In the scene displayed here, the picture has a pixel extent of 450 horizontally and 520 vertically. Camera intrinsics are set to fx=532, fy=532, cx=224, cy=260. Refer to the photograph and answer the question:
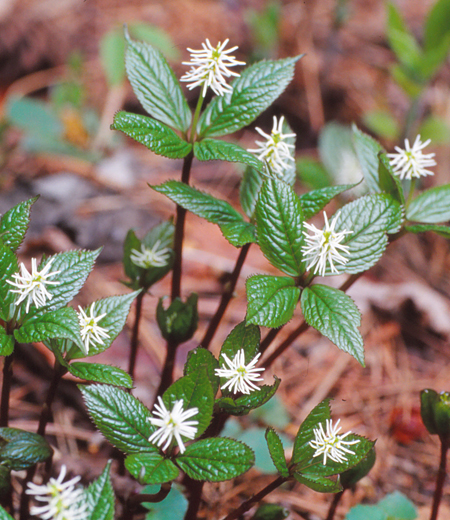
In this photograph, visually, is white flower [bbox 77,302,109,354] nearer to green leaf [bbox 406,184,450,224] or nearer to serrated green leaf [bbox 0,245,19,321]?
serrated green leaf [bbox 0,245,19,321]

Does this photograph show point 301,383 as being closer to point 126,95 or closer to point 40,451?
point 40,451

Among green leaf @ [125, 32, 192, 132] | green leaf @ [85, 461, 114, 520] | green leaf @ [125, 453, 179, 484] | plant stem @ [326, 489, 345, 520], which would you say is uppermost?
green leaf @ [125, 32, 192, 132]

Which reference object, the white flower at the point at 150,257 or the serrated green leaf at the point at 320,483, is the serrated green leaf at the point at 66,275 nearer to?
the white flower at the point at 150,257

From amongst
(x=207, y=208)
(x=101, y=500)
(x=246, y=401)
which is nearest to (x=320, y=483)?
(x=246, y=401)

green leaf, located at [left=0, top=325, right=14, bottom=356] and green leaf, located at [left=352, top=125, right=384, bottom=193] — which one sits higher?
green leaf, located at [left=352, top=125, right=384, bottom=193]

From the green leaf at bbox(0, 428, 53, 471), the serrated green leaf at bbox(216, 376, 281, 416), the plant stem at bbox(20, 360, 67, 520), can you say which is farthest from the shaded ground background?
the serrated green leaf at bbox(216, 376, 281, 416)

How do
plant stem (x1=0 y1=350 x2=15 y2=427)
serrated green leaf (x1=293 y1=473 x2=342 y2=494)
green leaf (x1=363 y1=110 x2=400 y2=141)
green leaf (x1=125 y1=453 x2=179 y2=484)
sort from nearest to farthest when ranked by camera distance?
green leaf (x1=125 y1=453 x2=179 y2=484)
serrated green leaf (x1=293 y1=473 x2=342 y2=494)
plant stem (x1=0 y1=350 x2=15 y2=427)
green leaf (x1=363 y1=110 x2=400 y2=141)

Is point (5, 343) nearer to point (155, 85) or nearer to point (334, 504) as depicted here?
point (155, 85)
